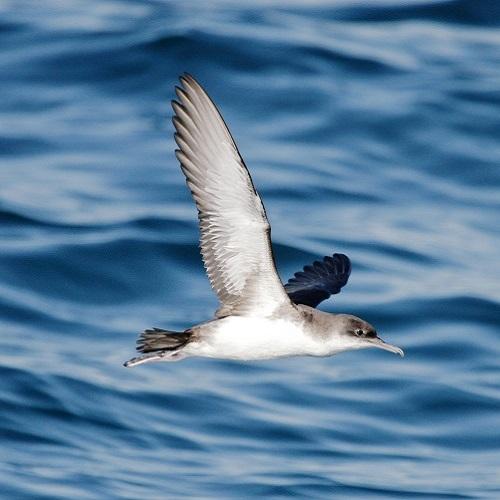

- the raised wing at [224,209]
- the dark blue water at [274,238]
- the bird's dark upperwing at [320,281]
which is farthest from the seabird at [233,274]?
the dark blue water at [274,238]

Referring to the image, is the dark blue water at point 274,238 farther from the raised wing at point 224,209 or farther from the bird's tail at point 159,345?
the raised wing at point 224,209

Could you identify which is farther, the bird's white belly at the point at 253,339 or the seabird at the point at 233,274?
the bird's white belly at the point at 253,339

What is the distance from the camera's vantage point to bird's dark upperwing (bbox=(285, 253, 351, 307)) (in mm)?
9680

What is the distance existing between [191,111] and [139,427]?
5742 millimetres

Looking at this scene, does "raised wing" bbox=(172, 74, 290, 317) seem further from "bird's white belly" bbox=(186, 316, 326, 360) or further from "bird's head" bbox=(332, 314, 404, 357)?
"bird's head" bbox=(332, 314, 404, 357)

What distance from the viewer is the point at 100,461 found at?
40.6 ft

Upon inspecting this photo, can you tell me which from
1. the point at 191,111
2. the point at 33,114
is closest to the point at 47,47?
the point at 33,114

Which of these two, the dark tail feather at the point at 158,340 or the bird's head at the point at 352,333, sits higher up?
the bird's head at the point at 352,333

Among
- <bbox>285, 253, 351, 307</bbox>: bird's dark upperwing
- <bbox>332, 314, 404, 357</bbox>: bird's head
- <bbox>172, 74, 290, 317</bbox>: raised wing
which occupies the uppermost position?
<bbox>285, 253, 351, 307</bbox>: bird's dark upperwing

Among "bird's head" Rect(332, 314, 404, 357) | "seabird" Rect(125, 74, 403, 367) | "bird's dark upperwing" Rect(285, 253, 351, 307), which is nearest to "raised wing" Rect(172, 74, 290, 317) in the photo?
"seabird" Rect(125, 74, 403, 367)

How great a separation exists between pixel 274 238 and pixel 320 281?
4.99 m

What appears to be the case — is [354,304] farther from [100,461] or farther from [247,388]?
[100,461]

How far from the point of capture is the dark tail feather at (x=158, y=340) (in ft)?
27.8

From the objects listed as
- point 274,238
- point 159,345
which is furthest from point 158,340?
point 274,238
